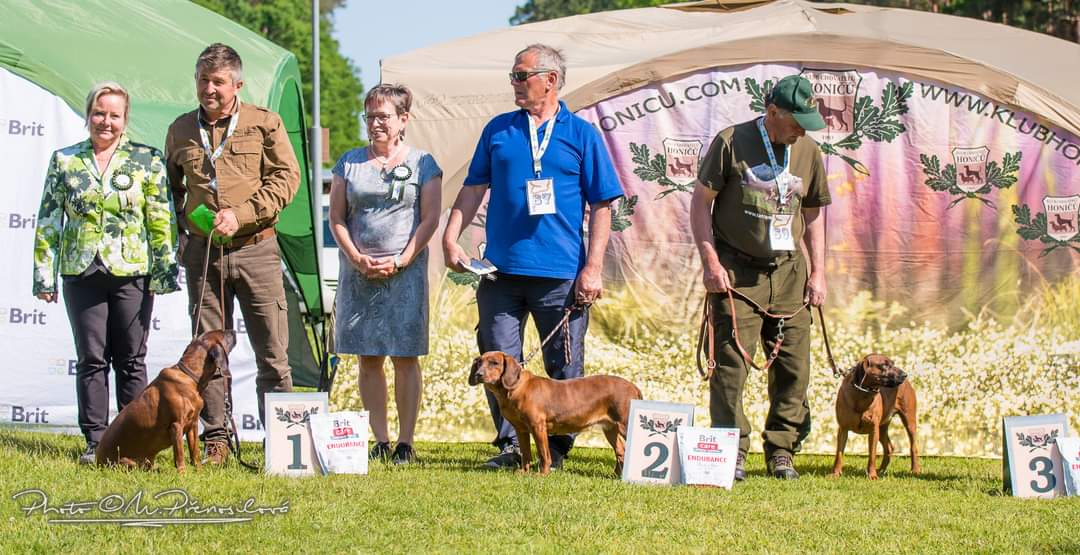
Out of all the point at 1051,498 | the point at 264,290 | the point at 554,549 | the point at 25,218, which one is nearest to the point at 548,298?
the point at 264,290

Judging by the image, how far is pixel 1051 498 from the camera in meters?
4.96

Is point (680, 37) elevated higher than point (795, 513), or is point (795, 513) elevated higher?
point (680, 37)

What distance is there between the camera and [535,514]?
171 inches

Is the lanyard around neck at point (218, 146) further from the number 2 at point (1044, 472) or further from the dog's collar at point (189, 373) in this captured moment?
the number 2 at point (1044, 472)

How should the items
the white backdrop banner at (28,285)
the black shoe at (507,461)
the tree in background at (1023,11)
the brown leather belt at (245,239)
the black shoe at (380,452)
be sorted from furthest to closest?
the tree in background at (1023,11) < the white backdrop banner at (28,285) < the black shoe at (380,452) < the black shoe at (507,461) < the brown leather belt at (245,239)

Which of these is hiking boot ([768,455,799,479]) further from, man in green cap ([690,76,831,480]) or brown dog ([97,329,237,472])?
brown dog ([97,329,237,472])

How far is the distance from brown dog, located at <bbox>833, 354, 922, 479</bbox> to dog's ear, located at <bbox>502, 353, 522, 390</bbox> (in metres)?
1.52

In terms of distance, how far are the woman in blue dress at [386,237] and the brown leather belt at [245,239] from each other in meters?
0.30

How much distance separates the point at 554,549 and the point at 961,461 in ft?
10.6

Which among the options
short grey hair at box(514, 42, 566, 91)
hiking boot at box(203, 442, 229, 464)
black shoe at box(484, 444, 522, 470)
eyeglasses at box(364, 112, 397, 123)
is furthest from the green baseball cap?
Result: hiking boot at box(203, 442, 229, 464)

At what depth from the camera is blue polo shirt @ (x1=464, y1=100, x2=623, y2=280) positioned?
5230 mm

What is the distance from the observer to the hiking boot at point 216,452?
526 centimetres

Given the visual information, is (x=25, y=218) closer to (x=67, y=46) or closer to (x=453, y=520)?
(x=67, y=46)

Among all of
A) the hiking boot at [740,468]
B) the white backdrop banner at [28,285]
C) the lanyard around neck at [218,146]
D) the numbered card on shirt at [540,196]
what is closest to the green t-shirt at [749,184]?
the numbered card on shirt at [540,196]
